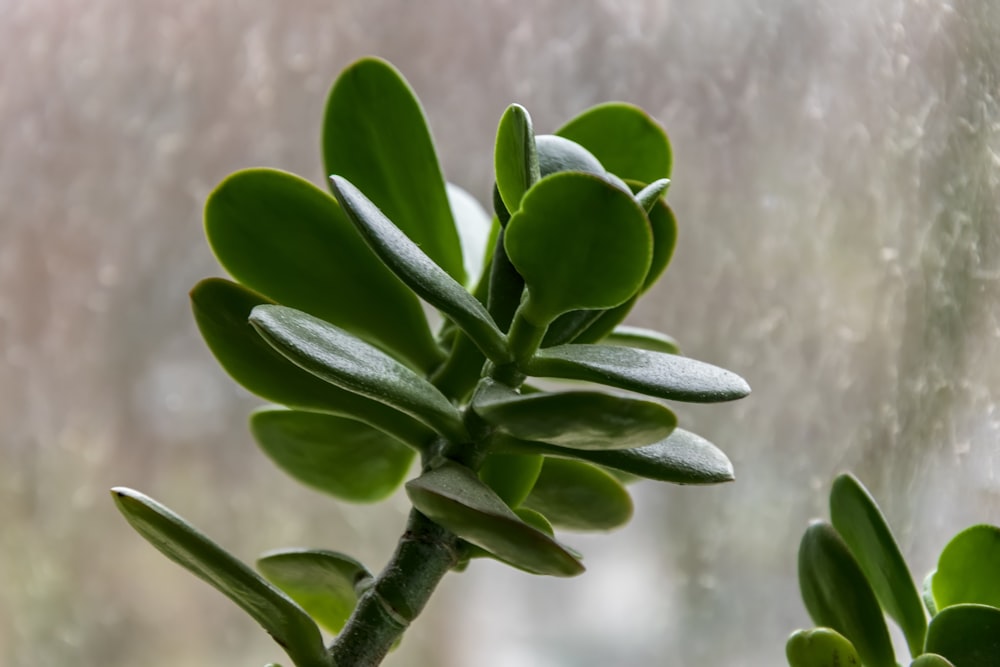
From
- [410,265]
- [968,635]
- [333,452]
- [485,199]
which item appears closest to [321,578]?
[333,452]

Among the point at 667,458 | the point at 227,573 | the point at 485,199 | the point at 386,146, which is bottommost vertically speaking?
the point at 227,573

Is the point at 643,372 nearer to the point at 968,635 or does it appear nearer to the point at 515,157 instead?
the point at 515,157

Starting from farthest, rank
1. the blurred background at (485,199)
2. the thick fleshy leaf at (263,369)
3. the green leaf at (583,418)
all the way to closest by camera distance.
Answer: the blurred background at (485,199)
the thick fleshy leaf at (263,369)
the green leaf at (583,418)

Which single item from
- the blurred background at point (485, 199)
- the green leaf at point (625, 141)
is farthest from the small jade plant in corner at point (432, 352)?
the blurred background at point (485, 199)

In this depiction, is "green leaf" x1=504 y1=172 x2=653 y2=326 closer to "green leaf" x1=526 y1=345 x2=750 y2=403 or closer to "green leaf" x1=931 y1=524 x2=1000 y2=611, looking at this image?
"green leaf" x1=526 y1=345 x2=750 y2=403

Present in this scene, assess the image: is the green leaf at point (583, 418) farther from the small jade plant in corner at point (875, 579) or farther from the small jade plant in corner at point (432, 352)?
the small jade plant in corner at point (875, 579)

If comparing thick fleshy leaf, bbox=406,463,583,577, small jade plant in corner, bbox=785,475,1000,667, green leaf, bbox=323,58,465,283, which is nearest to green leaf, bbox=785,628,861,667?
small jade plant in corner, bbox=785,475,1000,667
